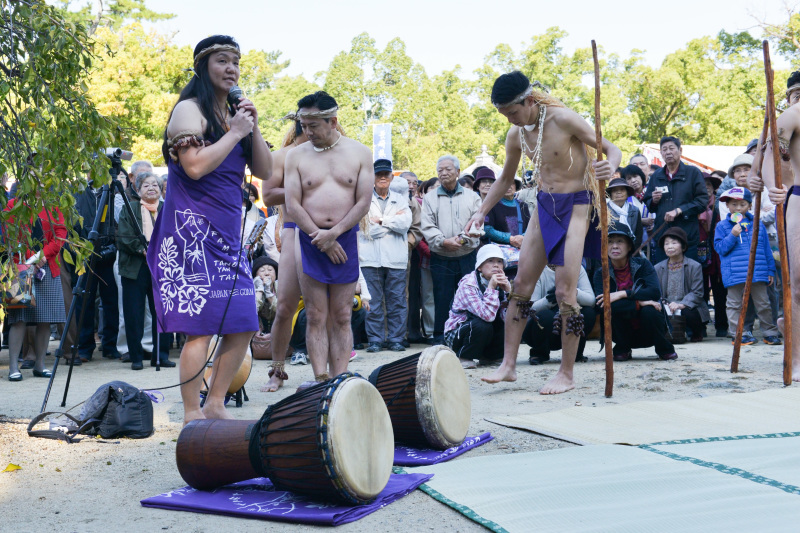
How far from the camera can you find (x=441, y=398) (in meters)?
3.79

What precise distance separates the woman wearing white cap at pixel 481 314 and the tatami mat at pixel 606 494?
3854 millimetres

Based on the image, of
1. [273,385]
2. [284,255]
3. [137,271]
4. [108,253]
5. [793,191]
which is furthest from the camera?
[108,253]

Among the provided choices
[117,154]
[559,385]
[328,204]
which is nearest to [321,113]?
[328,204]

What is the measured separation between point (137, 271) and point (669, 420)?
18.6ft

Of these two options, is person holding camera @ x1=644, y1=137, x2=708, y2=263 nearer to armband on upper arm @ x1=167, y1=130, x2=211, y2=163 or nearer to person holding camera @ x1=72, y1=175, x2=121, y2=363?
person holding camera @ x1=72, y1=175, x2=121, y2=363

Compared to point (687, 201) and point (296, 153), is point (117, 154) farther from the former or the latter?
point (687, 201)

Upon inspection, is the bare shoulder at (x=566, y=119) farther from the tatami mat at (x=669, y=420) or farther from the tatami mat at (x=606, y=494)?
the tatami mat at (x=606, y=494)

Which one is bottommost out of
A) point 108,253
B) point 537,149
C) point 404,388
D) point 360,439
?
point 360,439

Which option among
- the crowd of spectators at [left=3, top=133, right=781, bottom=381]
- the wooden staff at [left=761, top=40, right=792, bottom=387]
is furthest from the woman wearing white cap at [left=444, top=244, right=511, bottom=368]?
the wooden staff at [left=761, top=40, right=792, bottom=387]

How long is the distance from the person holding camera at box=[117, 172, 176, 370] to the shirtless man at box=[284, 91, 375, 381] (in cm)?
330

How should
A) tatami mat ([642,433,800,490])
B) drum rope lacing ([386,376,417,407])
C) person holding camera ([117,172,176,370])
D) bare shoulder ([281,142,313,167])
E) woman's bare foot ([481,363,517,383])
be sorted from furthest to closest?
person holding camera ([117,172,176,370]), woman's bare foot ([481,363,517,383]), bare shoulder ([281,142,313,167]), drum rope lacing ([386,376,417,407]), tatami mat ([642,433,800,490])

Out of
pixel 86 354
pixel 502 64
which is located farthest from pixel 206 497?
pixel 502 64

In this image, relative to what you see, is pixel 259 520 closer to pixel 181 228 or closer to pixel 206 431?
pixel 206 431

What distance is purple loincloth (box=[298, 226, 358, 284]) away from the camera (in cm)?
518
